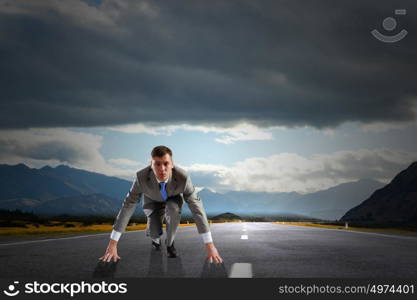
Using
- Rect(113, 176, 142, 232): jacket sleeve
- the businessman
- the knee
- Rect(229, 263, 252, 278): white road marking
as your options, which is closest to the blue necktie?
the businessman

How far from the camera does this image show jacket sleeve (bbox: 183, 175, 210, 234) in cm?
678

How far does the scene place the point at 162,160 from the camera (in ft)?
20.2

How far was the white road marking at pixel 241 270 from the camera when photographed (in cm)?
602

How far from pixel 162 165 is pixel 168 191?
103 cm

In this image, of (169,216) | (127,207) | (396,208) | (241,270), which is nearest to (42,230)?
(169,216)

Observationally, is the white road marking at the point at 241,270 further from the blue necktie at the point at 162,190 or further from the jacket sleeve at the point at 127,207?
the jacket sleeve at the point at 127,207

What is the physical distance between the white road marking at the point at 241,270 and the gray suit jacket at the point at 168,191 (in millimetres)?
694

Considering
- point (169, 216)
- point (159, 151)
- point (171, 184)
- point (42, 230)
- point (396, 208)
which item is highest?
point (396, 208)

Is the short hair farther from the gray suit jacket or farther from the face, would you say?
the gray suit jacket

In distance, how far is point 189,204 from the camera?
6969mm

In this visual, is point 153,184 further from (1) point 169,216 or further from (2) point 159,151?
(1) point 169,216

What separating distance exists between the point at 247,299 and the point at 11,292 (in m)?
2.38

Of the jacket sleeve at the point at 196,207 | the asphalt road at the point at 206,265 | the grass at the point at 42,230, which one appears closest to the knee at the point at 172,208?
the asphalt road at the point at 206,265

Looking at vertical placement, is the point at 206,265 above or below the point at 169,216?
below
